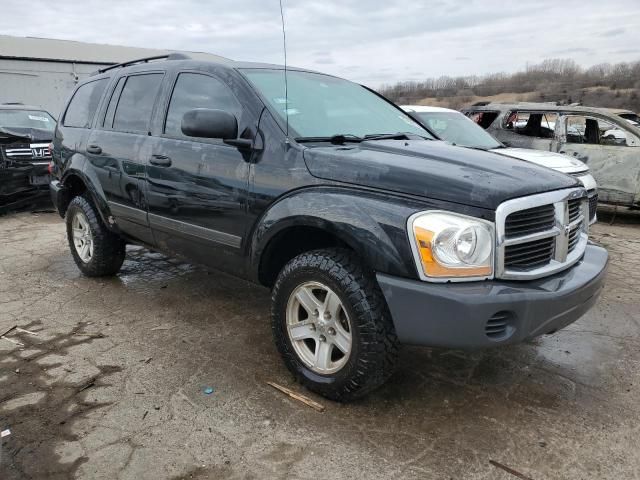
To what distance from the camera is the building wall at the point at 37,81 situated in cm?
2023

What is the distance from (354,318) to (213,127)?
4.42 feet

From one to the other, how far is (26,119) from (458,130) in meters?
7.21

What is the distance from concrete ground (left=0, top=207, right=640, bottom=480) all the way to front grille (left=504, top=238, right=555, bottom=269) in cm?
82

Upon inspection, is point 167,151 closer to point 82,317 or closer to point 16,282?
point 82,317

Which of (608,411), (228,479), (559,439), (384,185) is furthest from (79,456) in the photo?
(608,411)

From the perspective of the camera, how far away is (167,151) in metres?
3.65

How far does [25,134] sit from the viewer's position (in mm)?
8414

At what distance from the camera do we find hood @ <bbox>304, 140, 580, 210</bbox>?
2457mm

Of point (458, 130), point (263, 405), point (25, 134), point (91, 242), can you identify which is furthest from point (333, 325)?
point (25, 134)

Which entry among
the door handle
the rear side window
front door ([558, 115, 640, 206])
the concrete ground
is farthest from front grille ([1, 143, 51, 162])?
front door ([558, 115, 640, 206])

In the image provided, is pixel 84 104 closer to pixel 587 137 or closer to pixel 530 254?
pixel 530 254

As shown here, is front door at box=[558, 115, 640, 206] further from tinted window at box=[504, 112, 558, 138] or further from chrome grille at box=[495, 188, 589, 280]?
chrome grille at box=[495, 188, 589, 280]

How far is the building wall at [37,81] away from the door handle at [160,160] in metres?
19.0

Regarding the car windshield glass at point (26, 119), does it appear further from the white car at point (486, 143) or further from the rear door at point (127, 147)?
the white car at point (486, 143)
